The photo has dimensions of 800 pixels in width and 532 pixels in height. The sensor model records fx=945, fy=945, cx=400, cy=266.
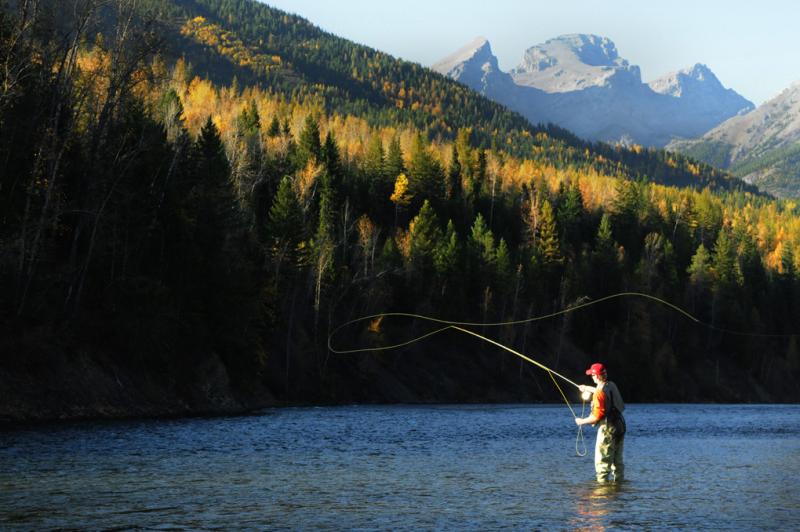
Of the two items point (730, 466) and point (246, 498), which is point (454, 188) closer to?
point (730, 466)

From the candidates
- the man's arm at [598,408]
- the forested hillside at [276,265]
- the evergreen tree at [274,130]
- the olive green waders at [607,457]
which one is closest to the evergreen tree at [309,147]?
the forested hillside at [276,265]

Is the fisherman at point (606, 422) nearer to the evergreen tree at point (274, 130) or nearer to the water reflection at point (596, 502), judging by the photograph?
the water reflection at point (596, 502)

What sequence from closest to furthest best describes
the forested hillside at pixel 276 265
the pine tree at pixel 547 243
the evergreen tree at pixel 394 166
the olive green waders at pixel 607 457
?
the olive green waders at pixel 607 457, the forested hillside at pixel 276 265, the pine tree at pixel 547 243, the evergreen tree at pixel 394 166

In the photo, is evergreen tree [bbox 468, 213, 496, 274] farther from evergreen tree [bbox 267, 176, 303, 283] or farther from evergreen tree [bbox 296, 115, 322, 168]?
evergreen tree [bbox 267, 176, 303, 283]

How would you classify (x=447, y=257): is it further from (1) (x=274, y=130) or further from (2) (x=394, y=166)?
(1) (x=274, y=130)

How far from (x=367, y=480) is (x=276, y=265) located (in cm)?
4887

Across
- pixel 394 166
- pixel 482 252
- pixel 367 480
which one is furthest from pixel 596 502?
pixel 394 166

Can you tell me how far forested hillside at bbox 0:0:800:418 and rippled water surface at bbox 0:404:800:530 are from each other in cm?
934

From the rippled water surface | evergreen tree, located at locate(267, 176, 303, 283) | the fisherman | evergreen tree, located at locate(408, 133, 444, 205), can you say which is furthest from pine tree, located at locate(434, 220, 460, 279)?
the fisherman

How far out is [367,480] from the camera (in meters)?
23.4

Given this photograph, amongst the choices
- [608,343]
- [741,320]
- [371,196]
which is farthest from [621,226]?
[371,196]

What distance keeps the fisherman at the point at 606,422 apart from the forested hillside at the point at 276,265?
25172mm

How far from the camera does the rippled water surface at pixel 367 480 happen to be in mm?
17438

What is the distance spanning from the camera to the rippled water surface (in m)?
17.4
